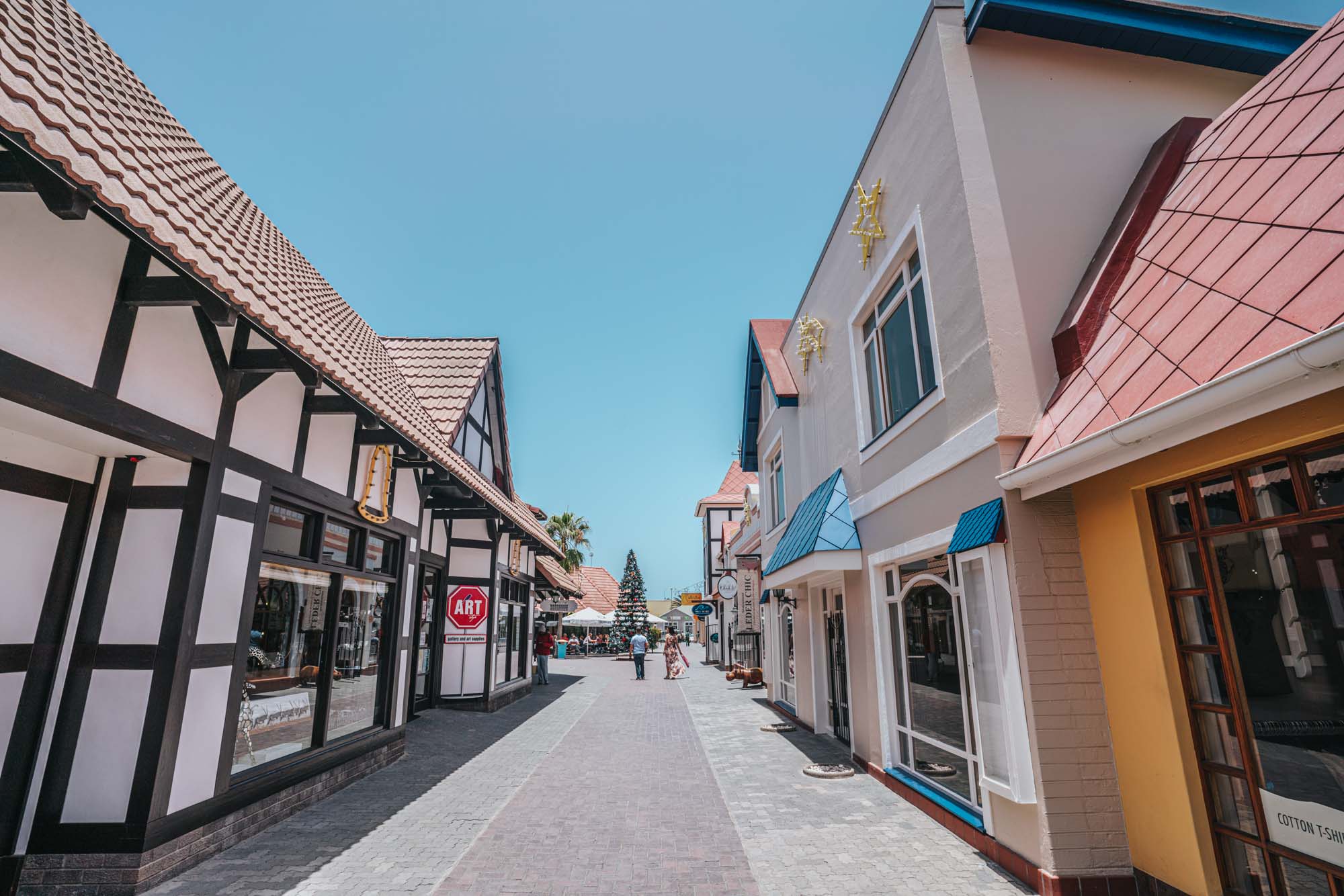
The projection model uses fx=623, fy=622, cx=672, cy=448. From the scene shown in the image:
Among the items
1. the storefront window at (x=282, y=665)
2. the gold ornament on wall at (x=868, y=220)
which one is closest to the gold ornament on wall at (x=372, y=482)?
the storefront window at (x=282, y=665)

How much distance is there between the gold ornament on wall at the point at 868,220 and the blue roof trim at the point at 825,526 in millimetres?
3180

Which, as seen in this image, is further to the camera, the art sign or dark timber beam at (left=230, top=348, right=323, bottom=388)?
the art sign

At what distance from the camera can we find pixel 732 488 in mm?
33844

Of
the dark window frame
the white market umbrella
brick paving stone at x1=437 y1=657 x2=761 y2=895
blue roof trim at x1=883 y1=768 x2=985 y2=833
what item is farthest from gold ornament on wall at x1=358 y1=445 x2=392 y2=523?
the white market umbrella

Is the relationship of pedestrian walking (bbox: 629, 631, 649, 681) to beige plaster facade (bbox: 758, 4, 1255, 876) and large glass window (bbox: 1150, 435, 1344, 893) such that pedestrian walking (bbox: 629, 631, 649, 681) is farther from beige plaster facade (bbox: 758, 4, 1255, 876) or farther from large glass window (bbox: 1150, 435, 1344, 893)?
large glass window (bbox: 1150, 435, 1344, 893)

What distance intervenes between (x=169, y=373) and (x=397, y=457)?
3.68 metres

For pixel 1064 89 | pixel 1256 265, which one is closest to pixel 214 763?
pixel 1256 265

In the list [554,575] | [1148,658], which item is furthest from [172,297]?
[554,575]

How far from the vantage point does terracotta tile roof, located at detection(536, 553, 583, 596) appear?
20466mm

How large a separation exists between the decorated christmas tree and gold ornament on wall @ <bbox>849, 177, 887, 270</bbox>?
30.2 m

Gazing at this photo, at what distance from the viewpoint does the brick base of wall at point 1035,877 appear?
431 cm

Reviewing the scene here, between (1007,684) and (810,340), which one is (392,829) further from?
(810,340)

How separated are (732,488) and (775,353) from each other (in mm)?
20504

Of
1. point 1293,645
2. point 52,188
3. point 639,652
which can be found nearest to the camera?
point 52,188
